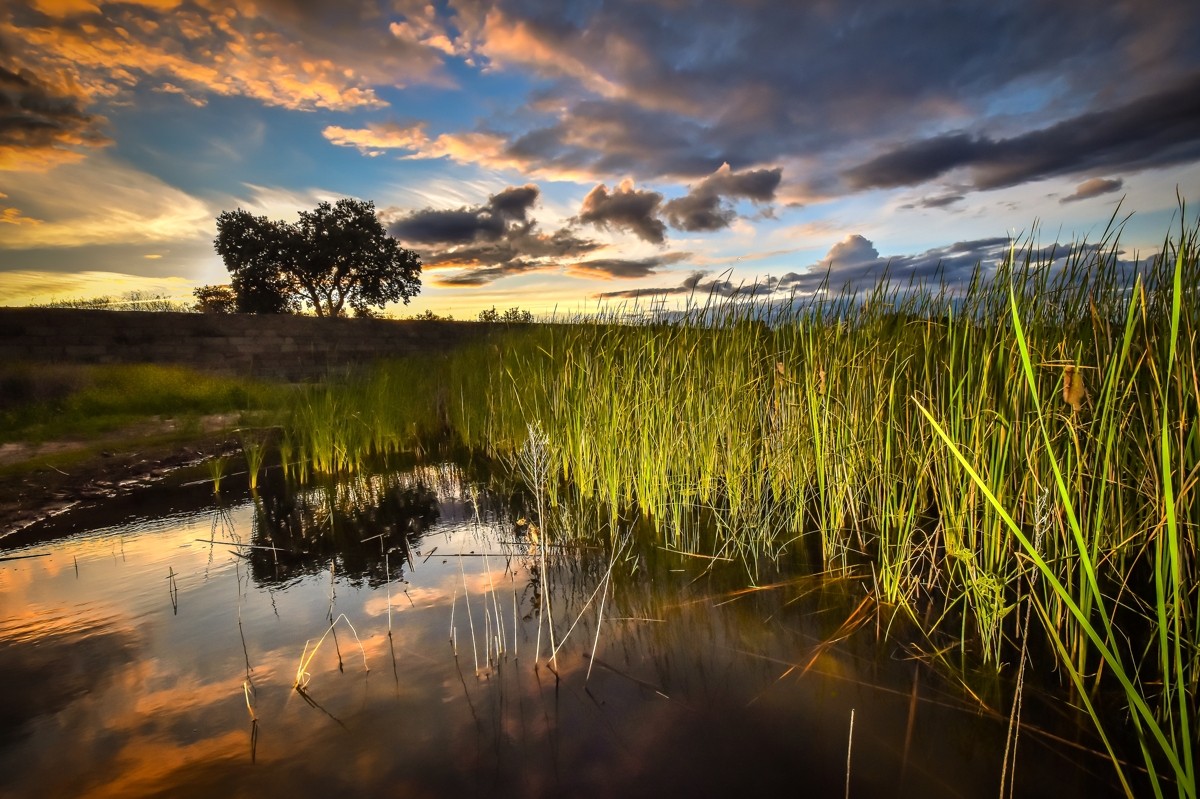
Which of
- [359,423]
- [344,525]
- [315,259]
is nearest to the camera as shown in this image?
[344,525]

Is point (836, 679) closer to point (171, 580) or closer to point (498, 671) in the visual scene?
point (498, 671)

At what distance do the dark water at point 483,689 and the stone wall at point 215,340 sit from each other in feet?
29.9

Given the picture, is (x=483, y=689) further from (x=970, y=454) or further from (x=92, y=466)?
(x=92, y=466)

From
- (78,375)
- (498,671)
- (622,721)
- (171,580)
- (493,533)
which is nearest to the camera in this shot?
(622,721)

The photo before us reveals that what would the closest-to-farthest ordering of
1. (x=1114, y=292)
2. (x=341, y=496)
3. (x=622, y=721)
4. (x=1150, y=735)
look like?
(x=1150, y=735)
(x=622, y=721)
(x=1114, y=292)
(x=341, y=496)

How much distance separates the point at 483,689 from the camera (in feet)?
6.44

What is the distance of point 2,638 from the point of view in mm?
2502

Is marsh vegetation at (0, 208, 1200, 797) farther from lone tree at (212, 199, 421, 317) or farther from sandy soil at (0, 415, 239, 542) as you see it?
lone tree at (212, 199, 421, 317)

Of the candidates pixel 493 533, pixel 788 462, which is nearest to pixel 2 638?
pixel 493 533

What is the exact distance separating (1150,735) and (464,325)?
2069cm

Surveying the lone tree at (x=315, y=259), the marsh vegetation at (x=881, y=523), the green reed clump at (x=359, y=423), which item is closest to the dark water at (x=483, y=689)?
the marsh vegetation at (x=881, y=523)

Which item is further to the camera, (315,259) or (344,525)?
(315,259)

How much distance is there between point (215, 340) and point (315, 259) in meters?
15.1

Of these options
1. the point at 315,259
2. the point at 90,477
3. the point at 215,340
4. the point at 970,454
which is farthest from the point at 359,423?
the point at 315,259
